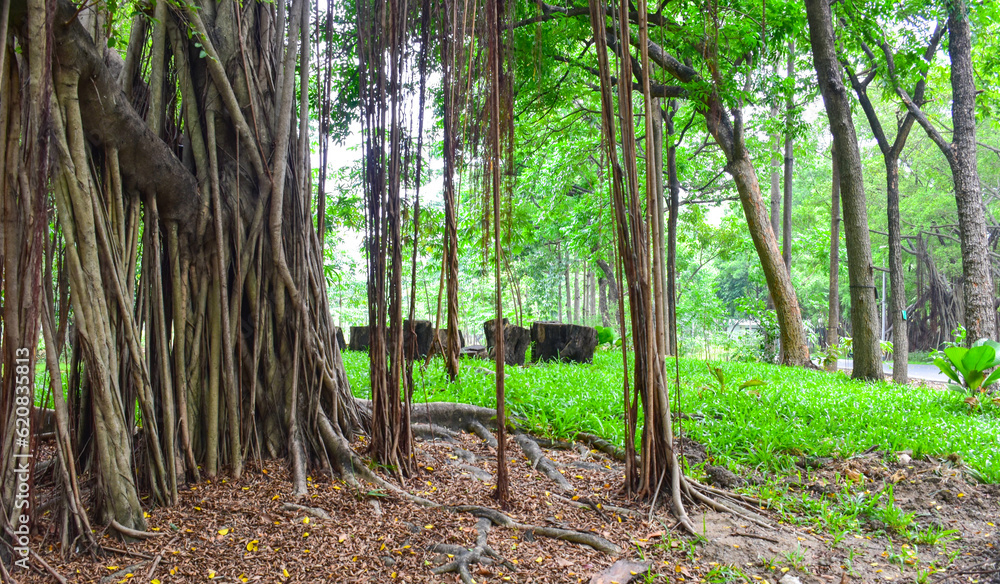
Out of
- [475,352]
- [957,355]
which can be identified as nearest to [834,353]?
[957,355]

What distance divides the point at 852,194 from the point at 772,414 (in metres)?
3.46

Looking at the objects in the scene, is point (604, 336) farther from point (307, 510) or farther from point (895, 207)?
point (307, 510)

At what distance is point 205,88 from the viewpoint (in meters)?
2.61

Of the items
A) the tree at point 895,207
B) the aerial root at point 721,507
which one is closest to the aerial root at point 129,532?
the aerial root at point 721,507

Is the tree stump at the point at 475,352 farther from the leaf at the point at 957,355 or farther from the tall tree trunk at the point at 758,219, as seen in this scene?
the leaf at the point at 957,355

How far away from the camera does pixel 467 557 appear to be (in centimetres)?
198

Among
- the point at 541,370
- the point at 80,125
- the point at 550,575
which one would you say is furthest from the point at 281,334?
the point at 541,370

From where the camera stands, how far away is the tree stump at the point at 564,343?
6.80 meters

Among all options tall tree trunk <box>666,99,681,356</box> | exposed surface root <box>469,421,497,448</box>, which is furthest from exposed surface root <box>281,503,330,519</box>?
tall tree trunk <box>666,99,681,356</box>

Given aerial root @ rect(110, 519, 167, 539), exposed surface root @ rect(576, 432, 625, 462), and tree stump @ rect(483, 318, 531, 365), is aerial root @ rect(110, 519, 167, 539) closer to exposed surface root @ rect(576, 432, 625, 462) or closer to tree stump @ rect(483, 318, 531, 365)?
exposed surface root @ rect(576, 432, 625, 462)

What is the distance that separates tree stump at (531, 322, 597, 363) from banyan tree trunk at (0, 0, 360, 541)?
406 cm

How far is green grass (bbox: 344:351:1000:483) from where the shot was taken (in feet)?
10.9

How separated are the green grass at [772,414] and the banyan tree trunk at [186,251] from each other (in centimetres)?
71

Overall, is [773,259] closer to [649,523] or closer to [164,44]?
[649,523]
